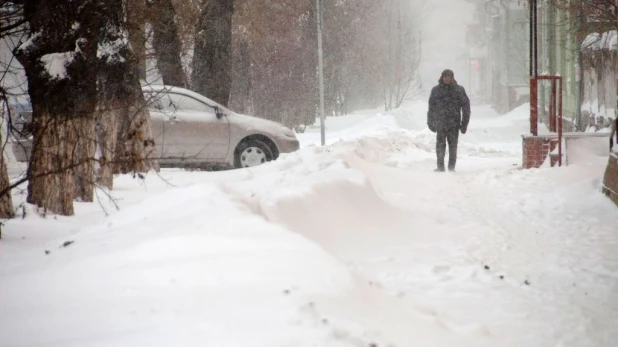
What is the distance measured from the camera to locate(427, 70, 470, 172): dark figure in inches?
583

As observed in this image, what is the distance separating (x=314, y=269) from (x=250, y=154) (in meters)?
10.1

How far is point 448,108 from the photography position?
14.8 m

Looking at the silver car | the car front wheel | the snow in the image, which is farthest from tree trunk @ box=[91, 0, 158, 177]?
the car front wheel

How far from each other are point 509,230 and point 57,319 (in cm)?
566

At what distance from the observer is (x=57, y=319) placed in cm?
446

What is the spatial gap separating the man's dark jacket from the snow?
27.2 ft

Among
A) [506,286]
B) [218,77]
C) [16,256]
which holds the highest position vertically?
[218,77]

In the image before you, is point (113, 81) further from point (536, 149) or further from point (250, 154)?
point (536, 149)

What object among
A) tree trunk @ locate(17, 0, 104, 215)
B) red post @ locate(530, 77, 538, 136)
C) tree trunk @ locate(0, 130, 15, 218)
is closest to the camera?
tree trunk @ locate(17, 0, 104, 215)

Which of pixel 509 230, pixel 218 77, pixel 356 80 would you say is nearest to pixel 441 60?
pixel 356 80

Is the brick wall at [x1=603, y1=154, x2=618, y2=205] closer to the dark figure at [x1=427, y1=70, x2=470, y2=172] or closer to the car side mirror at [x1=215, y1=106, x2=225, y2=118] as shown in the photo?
the dark figure at [x1=427, y1=70, x2=470, y2=172]

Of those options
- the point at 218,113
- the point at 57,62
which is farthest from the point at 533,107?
the point at 57,62

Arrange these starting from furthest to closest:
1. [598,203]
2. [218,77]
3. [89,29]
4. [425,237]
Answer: [218,77], [598,203], [425,237], [89,29]

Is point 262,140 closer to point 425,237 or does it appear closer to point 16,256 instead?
point 425,237
